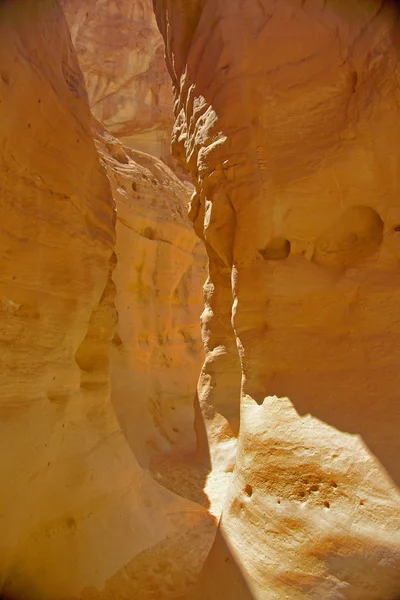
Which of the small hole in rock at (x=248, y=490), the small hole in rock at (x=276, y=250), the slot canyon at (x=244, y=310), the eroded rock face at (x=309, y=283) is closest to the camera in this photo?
the eroded rock face at (x=309, y=283)

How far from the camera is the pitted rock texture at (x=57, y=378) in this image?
3043mm

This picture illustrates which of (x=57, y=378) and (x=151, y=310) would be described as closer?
(x=57, y=378)

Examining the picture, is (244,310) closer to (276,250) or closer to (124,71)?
(276,250)

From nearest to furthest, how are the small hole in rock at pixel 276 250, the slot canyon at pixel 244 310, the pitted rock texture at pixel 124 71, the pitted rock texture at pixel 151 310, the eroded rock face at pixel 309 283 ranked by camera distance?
the eroded rock face at pixel 309 283
the slot canyon at pixel 244 310
the small hole in rock at pixel 276 250
the pitted rock texture at pixel 151 310
the pitted rock texture at pixel 124 71

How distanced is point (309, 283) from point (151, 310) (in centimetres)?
598

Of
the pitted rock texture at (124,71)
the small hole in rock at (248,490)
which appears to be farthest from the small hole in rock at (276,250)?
the pitted rock texture at (124,71)

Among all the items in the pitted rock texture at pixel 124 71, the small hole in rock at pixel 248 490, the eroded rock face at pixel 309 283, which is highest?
the pitted rock texture at pixel 124 71

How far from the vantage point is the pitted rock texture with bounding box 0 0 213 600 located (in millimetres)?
3043

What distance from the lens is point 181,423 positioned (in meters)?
8.40

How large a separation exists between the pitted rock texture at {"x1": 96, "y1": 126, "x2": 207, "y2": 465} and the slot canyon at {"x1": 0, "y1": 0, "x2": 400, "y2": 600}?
10.6 ft

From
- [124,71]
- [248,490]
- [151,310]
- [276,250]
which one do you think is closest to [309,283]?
[276,250]

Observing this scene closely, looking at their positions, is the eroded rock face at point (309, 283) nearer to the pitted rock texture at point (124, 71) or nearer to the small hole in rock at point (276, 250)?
the small hole in rock at point (276, 250)

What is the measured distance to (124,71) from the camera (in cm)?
1482

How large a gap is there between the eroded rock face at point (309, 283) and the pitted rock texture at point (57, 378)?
1.08m
